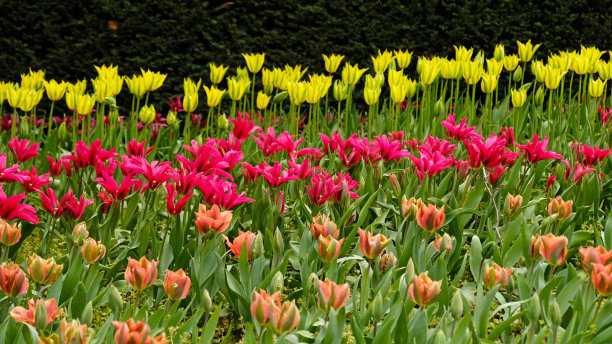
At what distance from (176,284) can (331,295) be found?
410 mm

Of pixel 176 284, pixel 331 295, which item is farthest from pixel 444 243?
pixel 176 284

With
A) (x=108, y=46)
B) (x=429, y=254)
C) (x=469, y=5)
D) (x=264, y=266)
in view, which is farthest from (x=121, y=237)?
(x=469, y=5)

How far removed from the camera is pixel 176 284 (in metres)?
1.94

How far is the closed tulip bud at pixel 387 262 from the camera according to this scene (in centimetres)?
220

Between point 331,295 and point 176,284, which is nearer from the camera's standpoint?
point 331,295

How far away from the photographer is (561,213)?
2504mm

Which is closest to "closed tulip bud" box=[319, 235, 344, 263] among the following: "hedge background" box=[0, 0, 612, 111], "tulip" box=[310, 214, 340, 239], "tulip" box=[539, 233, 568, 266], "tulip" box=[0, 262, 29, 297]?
"tulip" box=[310, 214, 340, 239]

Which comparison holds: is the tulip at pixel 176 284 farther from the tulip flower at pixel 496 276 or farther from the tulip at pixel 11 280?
the tulip flower at pixel 496 276

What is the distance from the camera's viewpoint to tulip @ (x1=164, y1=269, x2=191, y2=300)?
1919mm

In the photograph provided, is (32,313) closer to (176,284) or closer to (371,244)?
(176,284)

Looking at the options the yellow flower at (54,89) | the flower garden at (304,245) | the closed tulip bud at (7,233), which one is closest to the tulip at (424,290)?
the flower garden at (304,245)

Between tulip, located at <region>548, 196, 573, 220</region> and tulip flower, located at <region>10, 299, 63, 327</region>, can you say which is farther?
tulip, located at <region>548, 196, 573, 220</region>

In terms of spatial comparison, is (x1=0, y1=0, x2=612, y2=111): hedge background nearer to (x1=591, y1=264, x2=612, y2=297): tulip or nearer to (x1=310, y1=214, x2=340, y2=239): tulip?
(x1=310, y1=214, x2=340, y2=239): tulip

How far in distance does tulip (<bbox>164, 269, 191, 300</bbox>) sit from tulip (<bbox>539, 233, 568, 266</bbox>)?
3.05 feet
